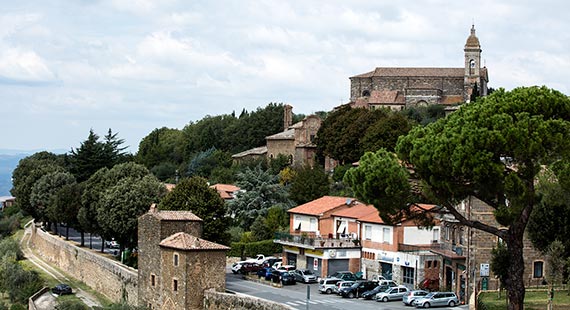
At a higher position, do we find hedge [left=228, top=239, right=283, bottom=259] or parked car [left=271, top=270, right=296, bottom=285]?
hedge [left=228, top=239, right=283, bottom=259]

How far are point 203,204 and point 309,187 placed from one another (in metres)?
20.1

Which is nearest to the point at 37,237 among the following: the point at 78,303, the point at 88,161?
the point at 88,161

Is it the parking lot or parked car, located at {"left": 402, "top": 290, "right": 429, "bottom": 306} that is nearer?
the parking lot

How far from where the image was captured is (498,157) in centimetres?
3200

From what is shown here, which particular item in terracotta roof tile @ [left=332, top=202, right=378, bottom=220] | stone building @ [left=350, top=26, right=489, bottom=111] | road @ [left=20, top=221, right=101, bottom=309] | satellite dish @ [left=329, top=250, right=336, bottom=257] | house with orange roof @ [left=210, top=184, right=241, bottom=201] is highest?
stone building @ [left=350, top=26, right=489, bottom=111]

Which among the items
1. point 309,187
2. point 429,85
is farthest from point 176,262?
point 429,85

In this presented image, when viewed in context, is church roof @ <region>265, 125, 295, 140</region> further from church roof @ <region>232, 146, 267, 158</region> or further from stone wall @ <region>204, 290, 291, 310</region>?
stone wall @ <region>204, 290, 291, 310</region>

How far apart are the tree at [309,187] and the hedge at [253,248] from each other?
29.5 feet

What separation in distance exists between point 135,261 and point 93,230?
470 inches

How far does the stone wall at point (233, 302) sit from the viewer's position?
3441cm

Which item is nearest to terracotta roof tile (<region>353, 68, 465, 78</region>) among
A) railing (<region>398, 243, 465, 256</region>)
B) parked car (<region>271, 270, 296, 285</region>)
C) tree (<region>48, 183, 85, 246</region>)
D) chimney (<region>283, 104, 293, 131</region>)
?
chimney (<region>283, 104, 293, 131</region>)

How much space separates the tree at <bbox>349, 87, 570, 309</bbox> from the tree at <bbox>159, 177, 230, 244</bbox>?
21018 mm

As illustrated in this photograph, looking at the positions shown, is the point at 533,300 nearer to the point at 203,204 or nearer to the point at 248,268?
the point at 203,204

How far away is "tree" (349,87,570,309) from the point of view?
31344mm
